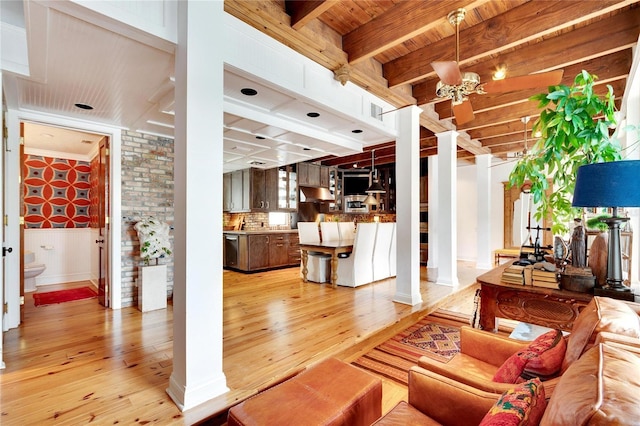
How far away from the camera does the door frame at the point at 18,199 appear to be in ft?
10.4

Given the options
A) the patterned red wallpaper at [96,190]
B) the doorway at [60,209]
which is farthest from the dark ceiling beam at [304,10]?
the doorway at [60,209]

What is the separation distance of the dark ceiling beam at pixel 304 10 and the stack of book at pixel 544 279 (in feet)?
8.40

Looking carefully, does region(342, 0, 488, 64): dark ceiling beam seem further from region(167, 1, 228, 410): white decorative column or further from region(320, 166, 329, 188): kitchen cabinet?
region(320, 166, 329, 188): kitchen cabinet

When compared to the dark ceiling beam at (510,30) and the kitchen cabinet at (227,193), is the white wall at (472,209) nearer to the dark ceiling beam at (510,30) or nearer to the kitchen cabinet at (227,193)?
the dark ceiling beam at (510,30)

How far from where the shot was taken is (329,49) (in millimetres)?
3004

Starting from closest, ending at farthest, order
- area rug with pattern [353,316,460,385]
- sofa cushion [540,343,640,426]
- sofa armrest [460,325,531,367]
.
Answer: sofa cushion [540,343,640,426] → sofa armrest [460,325,531,367] → area rug with pattern [353,316,460,385]

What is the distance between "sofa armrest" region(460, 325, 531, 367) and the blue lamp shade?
909 millimetres

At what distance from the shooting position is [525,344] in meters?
1.86

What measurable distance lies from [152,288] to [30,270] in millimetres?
2139

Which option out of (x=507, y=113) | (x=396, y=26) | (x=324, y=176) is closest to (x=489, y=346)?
(x=396, y=26)

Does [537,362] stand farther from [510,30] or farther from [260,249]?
[260,249]

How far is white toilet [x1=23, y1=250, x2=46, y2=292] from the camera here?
171 inches

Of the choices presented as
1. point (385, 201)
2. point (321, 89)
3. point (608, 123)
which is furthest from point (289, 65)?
point (385, 201)

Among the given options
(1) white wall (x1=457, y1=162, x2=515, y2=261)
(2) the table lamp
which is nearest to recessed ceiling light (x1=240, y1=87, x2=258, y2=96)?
(2) the table lamp
